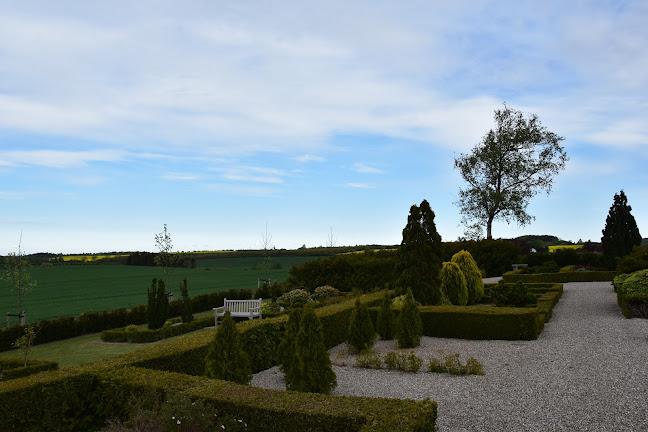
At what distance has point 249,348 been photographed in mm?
9203

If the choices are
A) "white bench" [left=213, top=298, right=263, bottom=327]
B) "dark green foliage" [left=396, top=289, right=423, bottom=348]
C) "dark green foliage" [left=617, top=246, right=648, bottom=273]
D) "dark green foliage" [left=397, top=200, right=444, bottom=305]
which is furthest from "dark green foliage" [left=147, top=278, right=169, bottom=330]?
"dark green foliage" [left=617, top=246, right=648, bottom=273]

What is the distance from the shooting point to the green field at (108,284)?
24.2 metres

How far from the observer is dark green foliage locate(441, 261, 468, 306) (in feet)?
52.3

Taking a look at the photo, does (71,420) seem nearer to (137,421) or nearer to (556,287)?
(137,421)

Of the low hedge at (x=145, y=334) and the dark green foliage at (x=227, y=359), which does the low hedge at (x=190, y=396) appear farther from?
the low hedge at (x=145, y=334)

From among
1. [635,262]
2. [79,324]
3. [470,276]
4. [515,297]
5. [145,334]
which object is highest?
[635,262]

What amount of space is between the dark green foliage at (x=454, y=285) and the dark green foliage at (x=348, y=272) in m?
7.13

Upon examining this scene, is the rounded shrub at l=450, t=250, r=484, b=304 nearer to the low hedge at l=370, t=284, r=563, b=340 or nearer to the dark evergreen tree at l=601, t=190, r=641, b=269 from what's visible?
the low hedge at l=370, t=284, r=563, b=340

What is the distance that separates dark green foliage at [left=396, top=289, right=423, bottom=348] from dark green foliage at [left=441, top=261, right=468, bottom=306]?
5330mm

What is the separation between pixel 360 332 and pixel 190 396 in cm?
541

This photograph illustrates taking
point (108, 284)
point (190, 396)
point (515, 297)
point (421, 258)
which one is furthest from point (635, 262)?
point (108, 284)

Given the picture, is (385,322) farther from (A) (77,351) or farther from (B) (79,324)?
(B) (79,324)

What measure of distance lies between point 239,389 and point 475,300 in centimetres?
1339

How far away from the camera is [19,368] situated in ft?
29.9
